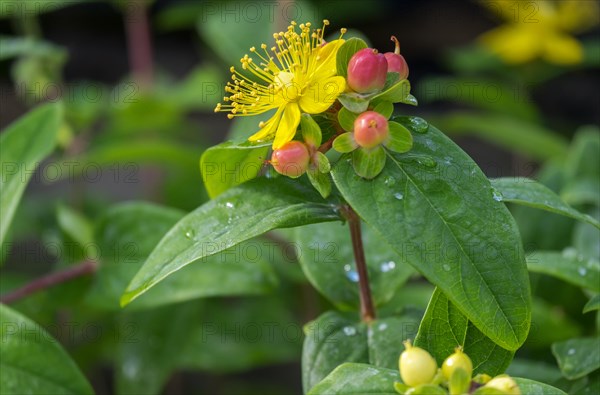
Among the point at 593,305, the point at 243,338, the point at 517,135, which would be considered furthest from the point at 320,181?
the point at 517,135

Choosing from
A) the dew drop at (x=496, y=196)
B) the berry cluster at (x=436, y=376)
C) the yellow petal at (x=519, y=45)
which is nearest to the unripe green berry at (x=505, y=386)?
the berry cluster at (x=436, y=376)

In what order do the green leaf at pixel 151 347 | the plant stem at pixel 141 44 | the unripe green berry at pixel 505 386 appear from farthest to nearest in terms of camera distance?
the plant stem at pixel 141 44, the green leaf at pixel 151 347, the unripe green berry at pixel 505 386

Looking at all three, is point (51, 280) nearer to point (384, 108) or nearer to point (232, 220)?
point (232, 220)

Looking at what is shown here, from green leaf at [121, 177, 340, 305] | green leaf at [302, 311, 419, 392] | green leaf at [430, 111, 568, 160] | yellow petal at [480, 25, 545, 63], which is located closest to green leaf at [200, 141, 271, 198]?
green leaf at [121, 177, 340, 305]

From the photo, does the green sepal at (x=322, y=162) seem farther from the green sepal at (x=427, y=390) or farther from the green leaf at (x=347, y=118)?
the green sepal at (x=427, y=390)

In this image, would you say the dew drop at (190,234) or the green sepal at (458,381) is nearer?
the green sepal at (458,381)

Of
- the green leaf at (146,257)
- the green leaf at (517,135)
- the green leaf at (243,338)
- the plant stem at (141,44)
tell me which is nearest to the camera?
the green leaf at (146,257)

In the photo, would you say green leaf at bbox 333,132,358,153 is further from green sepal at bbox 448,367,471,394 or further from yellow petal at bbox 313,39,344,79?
green sepal at bbox 448,367,471,394

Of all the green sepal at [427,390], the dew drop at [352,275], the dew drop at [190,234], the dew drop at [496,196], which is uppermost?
the dew drop at [496,196]
